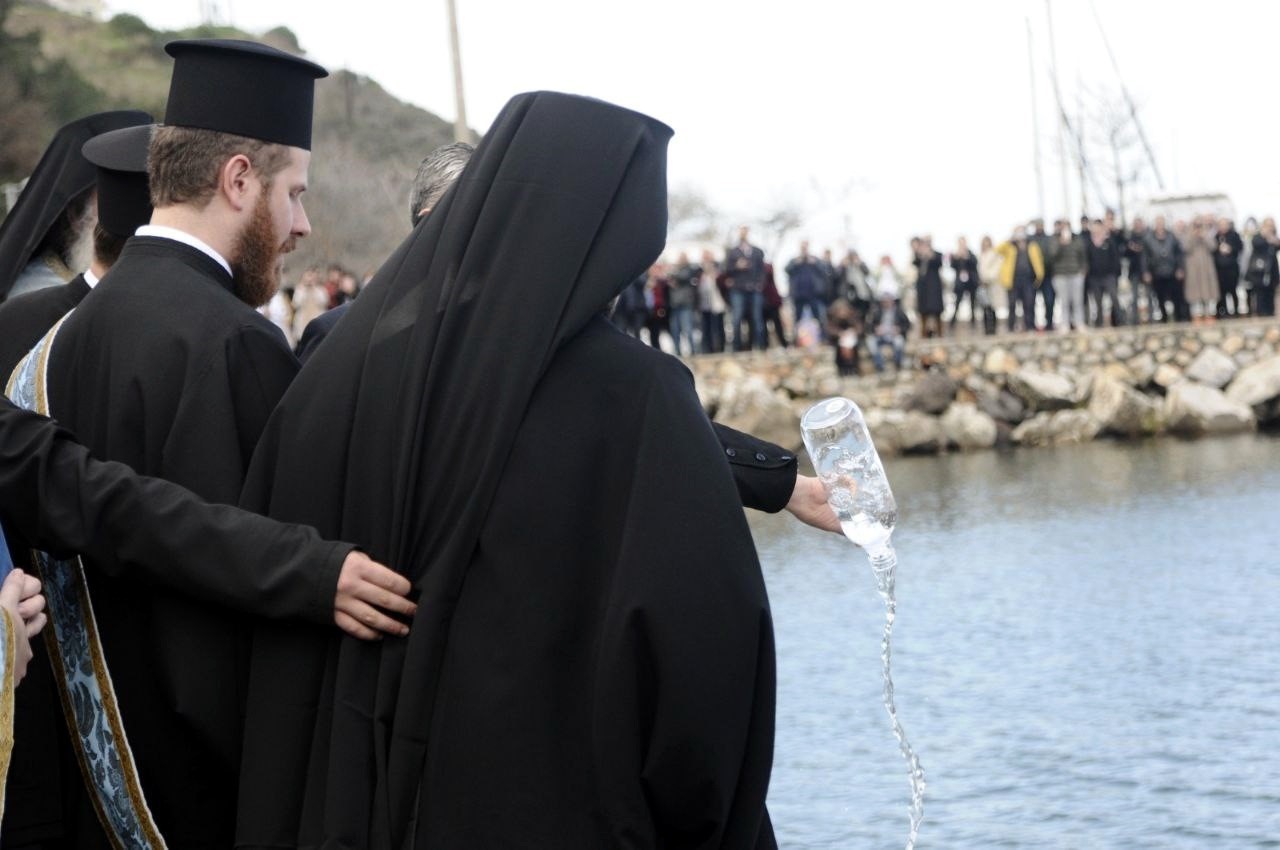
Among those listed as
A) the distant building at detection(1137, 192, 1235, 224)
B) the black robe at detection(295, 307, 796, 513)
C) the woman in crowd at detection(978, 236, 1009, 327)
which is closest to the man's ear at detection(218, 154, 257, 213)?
the black robe at detection(295, 307, 796, 513)

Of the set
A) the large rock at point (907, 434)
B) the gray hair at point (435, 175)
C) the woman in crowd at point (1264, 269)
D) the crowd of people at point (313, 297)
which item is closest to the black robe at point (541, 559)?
the gray hair at point (435, 175)

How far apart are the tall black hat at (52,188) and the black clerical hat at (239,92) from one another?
1.42 meters

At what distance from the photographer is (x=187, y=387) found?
3084 mm

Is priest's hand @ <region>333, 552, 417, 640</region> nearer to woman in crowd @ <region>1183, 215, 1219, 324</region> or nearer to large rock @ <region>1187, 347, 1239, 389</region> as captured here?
large rock @ <region>1187, 347, 1239, 389</region>

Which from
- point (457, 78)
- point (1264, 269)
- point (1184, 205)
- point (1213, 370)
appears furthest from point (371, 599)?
point (1184, 205)

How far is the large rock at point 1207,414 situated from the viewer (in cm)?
2562

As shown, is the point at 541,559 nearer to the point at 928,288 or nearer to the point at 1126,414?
the point at 1126,414

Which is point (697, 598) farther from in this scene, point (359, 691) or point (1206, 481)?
point (1206, 481)

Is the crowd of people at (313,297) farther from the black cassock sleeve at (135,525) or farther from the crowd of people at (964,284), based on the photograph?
the black cassock sleeve at (135,525)

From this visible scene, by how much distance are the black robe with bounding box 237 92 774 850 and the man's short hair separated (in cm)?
64

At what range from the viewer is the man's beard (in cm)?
329

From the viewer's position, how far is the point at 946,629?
36.9 ft

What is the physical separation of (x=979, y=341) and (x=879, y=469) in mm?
25747

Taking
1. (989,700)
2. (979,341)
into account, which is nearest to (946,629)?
(989,700)
